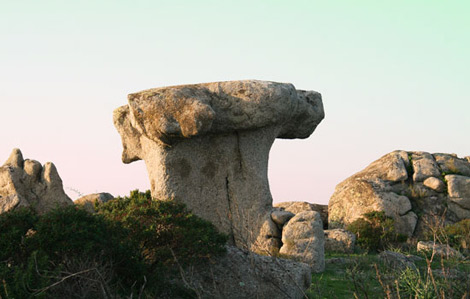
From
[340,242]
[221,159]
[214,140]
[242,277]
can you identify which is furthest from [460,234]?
[242,277]

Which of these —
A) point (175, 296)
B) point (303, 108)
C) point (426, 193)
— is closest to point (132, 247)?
Answer: point (175, 296)

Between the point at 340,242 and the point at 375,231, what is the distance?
2.83 metres

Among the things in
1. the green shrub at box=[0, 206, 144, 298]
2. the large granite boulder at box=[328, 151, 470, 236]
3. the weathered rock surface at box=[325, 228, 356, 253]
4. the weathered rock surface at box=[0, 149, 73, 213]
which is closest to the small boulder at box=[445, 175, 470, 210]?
the large granite boulder at box=[328, 151, 470, 236]

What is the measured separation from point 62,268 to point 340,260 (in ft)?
35.2

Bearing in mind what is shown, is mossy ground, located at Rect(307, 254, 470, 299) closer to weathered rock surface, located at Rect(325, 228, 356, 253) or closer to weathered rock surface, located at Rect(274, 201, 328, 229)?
weathered rock surface, located at Rect(325, 228, 356, 253)

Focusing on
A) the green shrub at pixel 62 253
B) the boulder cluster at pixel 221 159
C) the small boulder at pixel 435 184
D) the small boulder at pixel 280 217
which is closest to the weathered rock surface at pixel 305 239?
the boulder cluster at pixel 221 159

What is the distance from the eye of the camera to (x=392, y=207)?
25062 mm

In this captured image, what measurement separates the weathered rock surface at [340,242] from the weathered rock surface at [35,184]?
29.0 ft

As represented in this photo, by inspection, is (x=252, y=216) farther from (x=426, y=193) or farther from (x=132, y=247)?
(x=426, y=193)

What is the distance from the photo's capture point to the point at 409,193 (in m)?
26.4

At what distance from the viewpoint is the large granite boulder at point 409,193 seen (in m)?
25.2

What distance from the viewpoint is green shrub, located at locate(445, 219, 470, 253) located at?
2200cm

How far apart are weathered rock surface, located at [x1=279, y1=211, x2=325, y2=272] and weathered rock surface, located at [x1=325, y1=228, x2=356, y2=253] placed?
3.60 m

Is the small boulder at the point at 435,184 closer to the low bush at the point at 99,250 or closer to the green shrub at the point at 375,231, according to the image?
the green shrub at the point at 375,231
